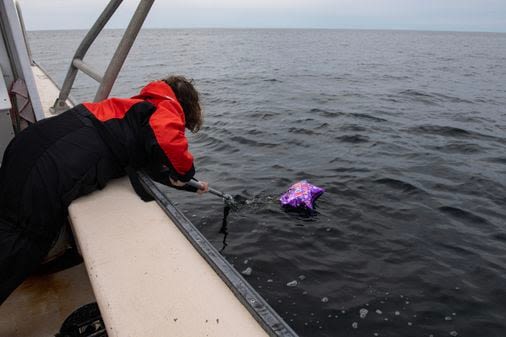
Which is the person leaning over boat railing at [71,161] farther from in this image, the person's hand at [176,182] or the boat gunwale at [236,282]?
the boat gunwale at [236,282]

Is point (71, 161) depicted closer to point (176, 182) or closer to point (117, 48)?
point (176, 182)

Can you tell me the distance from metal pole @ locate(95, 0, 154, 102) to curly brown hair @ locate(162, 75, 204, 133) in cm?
49

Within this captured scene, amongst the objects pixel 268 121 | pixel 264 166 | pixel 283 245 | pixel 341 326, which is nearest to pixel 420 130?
pixel 268 121

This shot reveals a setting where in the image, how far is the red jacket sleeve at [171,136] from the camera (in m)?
2.60

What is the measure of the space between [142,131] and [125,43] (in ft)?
3.60

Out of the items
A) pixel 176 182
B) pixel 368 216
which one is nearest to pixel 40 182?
pixel 176 182

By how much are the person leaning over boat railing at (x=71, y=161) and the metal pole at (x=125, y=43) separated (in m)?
0.56

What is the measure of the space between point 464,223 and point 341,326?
317 centimetres

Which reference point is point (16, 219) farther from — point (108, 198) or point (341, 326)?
point (341, 326)

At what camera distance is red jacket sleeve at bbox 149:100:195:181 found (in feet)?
8.52

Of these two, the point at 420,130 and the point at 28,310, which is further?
the point at 420,130

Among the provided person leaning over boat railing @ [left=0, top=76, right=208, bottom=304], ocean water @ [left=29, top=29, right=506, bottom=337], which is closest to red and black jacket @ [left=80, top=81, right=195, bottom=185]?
person leaning over boat railing @ [left=0, top=76, right=208, bottom=304]

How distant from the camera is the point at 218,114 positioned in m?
13.5

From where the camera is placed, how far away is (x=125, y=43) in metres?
3.25
